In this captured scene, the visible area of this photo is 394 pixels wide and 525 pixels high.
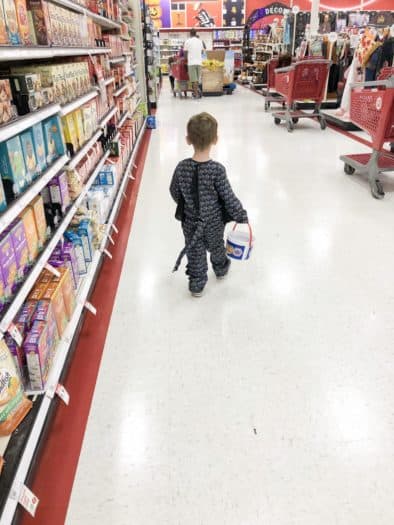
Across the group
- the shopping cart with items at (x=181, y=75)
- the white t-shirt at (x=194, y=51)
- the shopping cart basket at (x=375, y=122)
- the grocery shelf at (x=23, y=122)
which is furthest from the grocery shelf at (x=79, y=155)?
the shopping cart with items at (x=181, y=75)

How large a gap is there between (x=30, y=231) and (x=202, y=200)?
94 centimetres

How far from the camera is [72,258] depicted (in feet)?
7.17

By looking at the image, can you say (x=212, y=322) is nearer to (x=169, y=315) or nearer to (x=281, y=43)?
(x=169, y=315)

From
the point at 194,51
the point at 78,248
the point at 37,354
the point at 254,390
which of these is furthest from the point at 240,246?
the point at 194,51

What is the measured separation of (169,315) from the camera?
238 cm

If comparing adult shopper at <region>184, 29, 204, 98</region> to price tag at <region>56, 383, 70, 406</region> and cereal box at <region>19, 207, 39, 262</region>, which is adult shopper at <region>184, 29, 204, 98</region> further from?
price tag at <region>56, 383, 70, 406</region>

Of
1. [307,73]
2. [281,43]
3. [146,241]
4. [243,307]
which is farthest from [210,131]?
[281,43]

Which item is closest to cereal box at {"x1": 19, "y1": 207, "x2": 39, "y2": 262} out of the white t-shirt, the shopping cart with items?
the white t-shirt

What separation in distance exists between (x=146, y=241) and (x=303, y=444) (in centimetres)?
217

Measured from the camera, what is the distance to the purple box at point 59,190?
80.0 inches

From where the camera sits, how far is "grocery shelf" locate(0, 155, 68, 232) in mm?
1333

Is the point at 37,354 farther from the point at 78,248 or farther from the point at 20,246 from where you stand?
the point at 78,248

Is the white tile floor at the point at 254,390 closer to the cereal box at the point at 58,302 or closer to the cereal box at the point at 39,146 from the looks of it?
the cereal box at the point at 58,302

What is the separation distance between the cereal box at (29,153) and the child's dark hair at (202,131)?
804 millimetres
